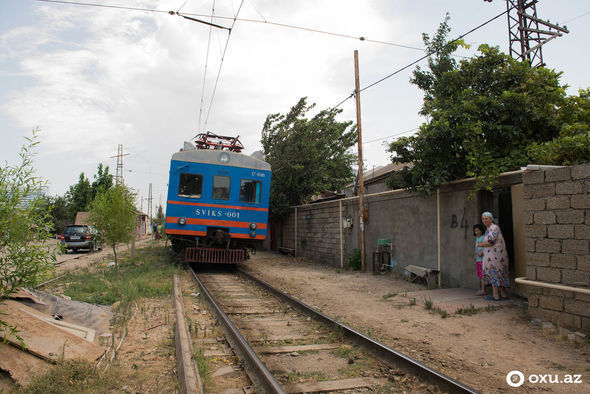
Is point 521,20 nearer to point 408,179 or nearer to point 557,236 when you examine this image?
point 408,179

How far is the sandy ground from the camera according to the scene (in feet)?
12.0

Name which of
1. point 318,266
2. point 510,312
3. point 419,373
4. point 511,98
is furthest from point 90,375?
point 318,266

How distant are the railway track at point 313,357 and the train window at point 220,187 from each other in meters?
5.12

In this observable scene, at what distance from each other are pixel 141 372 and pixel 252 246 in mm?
8338

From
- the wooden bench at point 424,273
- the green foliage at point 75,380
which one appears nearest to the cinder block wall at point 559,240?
the wooden bench at point 424,273

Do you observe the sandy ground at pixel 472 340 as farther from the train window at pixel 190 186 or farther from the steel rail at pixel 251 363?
the train window at pixel 190 186

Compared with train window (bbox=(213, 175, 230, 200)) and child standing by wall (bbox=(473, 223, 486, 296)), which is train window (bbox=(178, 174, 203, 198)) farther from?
child standing by wall (bbox=(473, 223, 486, 296))

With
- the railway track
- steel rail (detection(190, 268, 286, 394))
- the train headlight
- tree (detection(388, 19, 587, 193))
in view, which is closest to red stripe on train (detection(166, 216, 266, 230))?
the train headlight

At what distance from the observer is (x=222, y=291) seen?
340 inches

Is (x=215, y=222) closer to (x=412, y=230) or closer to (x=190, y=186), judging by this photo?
(x=190, y=186)

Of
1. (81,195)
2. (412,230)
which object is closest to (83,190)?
(81,195)

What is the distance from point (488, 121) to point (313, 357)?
6105mm

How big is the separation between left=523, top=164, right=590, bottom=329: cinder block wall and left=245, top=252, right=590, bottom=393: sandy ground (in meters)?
0.37

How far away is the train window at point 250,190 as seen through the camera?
462 inches
